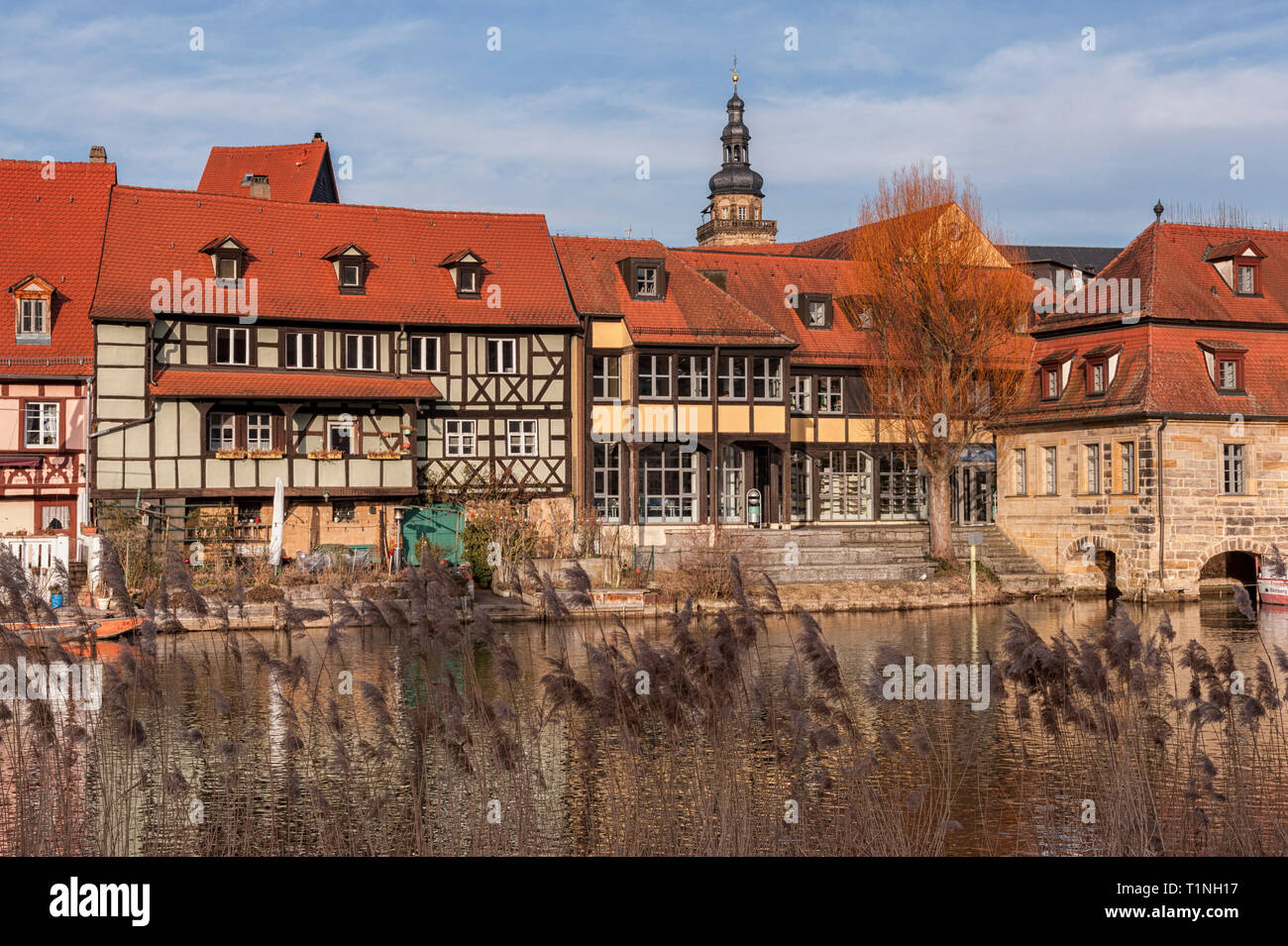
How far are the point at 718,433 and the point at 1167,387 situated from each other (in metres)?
11.7

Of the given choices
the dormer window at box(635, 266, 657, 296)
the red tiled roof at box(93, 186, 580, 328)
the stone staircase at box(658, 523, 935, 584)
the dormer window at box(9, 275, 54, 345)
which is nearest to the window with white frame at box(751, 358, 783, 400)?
the dormer window at box(635, 266, 657, 296)

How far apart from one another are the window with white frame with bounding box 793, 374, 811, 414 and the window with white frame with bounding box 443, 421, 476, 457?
10.0 m

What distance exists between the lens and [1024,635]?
951 centimetres

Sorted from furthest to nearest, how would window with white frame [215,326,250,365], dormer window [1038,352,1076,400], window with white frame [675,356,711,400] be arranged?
window with white frame [675,356,711,400] < dormer window [1038,352,1076,400] < window with white frame [215,326,250,365]

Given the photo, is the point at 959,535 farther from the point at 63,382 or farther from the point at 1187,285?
the point at 63,382

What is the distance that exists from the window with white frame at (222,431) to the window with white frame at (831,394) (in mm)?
17056

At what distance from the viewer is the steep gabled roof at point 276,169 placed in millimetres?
45156

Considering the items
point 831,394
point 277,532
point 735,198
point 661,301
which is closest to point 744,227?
point 735,198

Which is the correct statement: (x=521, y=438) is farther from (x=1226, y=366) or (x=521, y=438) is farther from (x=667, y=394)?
(x=1226, y=366)

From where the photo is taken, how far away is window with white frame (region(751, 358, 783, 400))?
3803 centimetres

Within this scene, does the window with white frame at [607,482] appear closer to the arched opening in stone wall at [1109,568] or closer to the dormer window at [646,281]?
the dormer window at [646,281]

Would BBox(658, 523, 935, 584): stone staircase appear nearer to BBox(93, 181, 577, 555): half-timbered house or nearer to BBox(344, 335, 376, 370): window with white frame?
BBox(93, 181, 577, 555): half-timbered house

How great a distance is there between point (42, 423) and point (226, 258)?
242 inches
